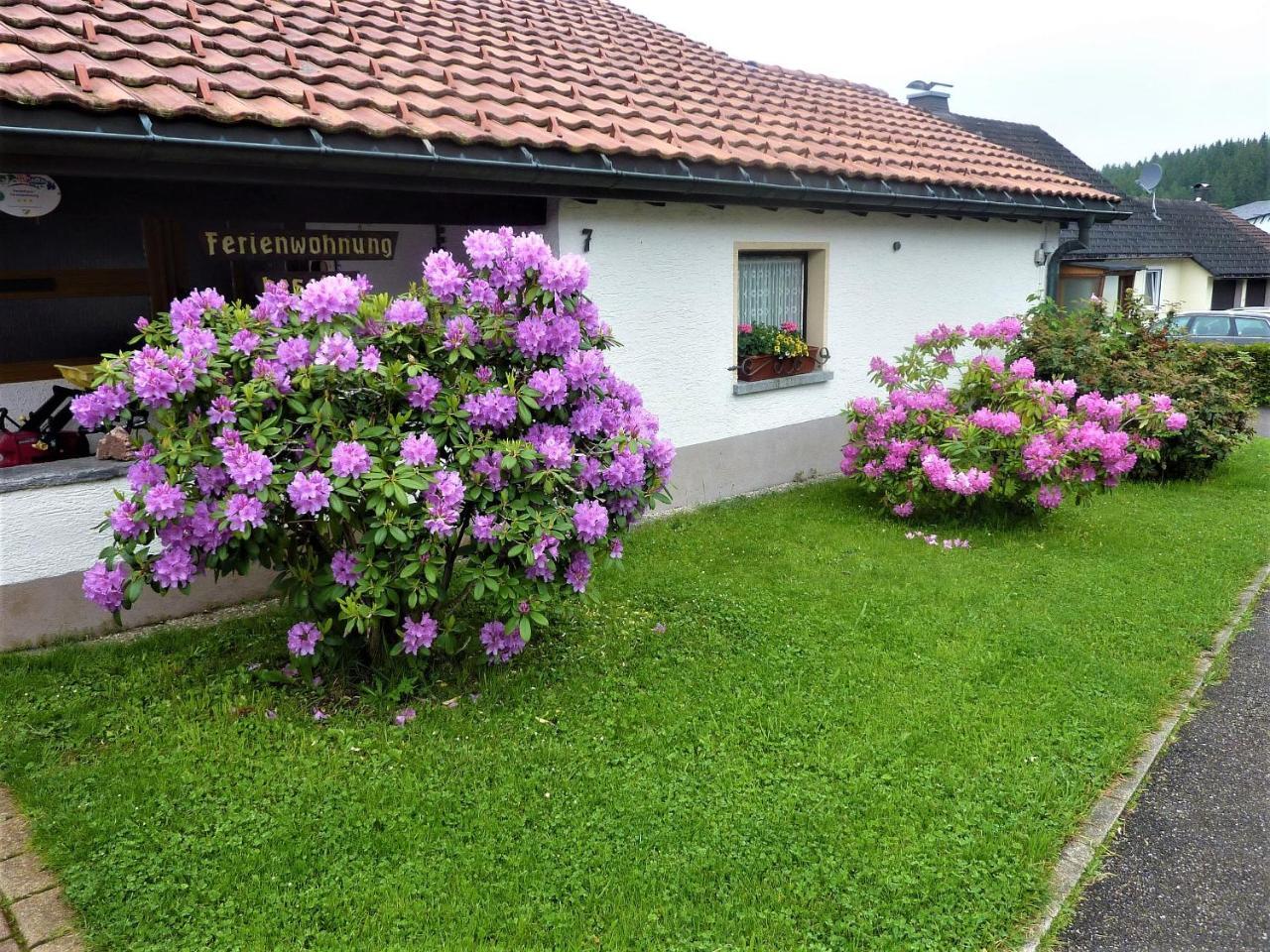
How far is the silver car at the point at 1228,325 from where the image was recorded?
782 inches

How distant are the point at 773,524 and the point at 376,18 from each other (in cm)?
516

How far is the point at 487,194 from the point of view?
5965mm

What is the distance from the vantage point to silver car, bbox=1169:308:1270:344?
1986 centimetres

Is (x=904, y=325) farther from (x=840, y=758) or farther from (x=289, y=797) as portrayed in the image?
(x=289, y=797)

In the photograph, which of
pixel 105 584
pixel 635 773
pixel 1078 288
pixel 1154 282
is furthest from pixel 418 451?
pixel 1154 282

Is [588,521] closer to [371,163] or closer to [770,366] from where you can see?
[371,163]

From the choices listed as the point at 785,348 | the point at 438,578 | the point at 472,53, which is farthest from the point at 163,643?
the point at 785,348

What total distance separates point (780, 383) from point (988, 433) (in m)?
2.15

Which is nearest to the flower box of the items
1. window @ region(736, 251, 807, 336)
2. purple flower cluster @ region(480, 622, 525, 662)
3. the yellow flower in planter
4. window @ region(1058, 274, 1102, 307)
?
the yellow flower in planter

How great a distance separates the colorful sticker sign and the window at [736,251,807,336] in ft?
17.4

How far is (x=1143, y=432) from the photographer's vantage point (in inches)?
310

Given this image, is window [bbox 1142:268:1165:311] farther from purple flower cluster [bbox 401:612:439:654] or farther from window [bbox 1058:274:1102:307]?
purple flower cluster [bbox 401:612:439:654]

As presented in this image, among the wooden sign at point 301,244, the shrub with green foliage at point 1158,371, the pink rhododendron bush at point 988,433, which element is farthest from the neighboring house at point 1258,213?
the wooden sign at point 301,244

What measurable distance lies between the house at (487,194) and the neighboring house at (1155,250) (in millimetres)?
10674
